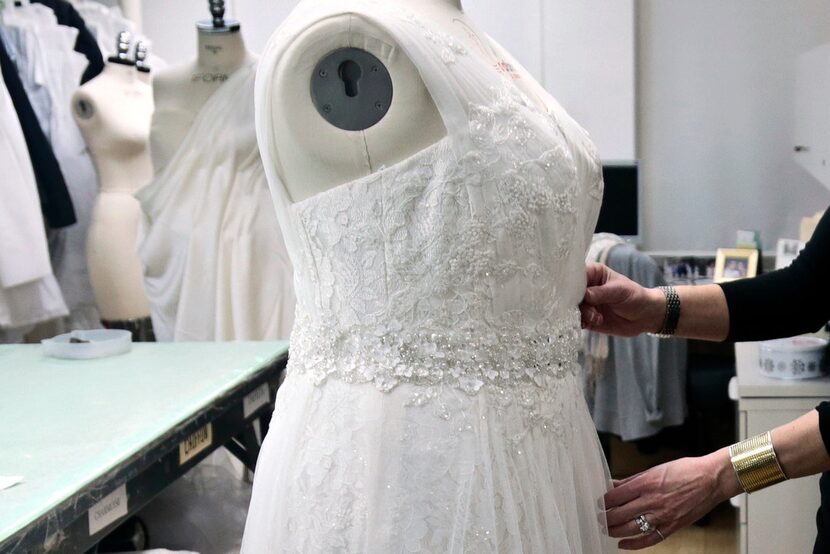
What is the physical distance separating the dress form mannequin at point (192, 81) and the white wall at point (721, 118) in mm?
2053

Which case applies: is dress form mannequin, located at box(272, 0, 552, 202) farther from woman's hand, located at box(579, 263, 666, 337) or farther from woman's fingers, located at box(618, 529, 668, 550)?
woman's fingers, located at box(618, 529, 668, 550)

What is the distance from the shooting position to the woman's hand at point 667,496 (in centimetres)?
113

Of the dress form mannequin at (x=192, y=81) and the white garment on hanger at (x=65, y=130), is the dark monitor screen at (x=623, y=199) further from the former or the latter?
the white garment on hanger at (x=65, y=130)

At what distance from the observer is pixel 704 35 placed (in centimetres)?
414

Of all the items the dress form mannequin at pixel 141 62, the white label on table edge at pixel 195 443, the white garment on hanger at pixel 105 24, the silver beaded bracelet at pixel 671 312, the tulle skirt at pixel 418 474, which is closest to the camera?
the tulle skirt at pixel 418 474

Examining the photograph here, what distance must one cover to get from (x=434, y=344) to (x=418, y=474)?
0.14m

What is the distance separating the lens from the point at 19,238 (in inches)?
119

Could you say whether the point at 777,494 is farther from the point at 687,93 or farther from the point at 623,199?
the point at 687,93

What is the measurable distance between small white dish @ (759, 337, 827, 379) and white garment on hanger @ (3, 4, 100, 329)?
248 centimetres

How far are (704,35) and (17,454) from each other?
11.6 feet

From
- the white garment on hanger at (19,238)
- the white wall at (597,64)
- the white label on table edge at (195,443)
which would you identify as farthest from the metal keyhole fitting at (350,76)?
the white wall at (597,64)

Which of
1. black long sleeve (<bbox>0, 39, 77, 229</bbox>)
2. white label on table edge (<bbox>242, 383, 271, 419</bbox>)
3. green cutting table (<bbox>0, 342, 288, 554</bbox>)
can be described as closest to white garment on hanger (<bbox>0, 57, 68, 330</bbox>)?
black long sleeve (<bbox>0, 39, 77, 229</bbox>)

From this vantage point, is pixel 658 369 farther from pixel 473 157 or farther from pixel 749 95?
pixel 473 157

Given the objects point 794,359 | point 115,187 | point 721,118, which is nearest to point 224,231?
point 115,187
